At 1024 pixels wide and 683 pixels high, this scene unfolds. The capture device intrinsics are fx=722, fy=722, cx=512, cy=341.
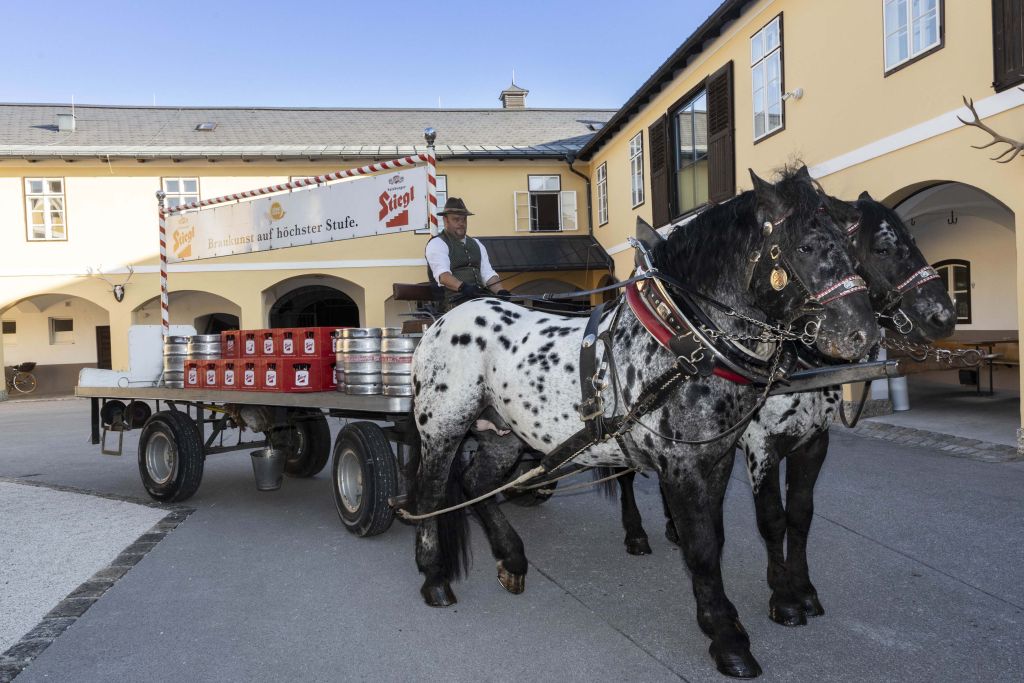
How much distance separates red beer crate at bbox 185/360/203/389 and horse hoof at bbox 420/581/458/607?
131 inches

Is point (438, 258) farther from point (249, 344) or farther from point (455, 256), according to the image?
point (249, 344)

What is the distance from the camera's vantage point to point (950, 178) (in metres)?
7.65

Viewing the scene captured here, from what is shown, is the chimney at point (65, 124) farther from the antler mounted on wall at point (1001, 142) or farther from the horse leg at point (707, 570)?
the horse leg at point (707, 570)

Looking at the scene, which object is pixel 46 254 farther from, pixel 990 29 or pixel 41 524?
pixel 990 29

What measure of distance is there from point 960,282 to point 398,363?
14.2 m

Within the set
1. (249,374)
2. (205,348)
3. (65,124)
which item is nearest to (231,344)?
(205,348)

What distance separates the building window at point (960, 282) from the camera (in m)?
14.4

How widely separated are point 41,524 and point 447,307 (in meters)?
3.69

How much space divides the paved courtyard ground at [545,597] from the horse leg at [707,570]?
0.12 meters

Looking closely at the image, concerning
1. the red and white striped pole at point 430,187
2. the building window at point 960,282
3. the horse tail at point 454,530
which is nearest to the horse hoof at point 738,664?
the horse tail at point 454,530

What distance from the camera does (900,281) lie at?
10.7ft

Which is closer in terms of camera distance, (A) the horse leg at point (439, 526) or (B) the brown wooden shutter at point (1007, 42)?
(A) the horse leg at point (439, 526)

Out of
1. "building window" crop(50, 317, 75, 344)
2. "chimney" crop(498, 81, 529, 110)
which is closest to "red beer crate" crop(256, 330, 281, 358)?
"building window" crop(50, 317, 75, 344)

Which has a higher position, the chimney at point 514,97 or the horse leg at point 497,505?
the chimney at point 514,97
